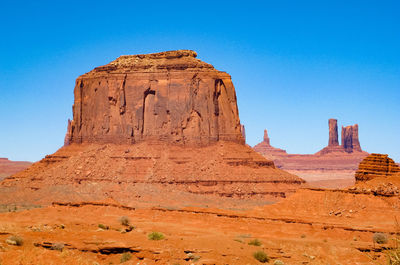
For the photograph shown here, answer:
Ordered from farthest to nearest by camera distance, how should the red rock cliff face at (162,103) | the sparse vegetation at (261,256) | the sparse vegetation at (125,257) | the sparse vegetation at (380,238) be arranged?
the red rock cliff face at (162,103), the sparse vegetation at (380,238), the sparse vegetation at (261,256), the sparse vegetation at (125,257)

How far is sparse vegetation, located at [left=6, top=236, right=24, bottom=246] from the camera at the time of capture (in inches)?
923

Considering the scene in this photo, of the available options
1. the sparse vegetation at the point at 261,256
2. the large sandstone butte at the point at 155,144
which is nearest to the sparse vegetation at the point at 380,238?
the sparse vegetation at the point at 261,256

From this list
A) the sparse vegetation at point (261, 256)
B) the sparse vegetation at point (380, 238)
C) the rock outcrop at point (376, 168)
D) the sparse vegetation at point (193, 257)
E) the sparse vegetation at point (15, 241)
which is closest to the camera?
the sparse vegetation at point (15, 241)

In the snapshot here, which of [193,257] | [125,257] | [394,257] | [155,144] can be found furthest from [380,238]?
[155,144]

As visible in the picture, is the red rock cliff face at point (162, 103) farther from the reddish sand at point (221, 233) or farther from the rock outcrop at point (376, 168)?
the rock outcrop at point (376, 168)

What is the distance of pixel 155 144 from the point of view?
8138 centimetres

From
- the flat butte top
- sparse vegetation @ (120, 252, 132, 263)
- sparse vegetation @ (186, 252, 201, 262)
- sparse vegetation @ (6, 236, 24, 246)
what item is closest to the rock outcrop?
sparse vegetation @ (186, 252, 201, 262)

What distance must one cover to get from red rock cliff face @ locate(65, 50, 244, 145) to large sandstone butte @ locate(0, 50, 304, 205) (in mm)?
147

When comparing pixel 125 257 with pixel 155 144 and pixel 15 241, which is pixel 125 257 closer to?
pixel 15 241

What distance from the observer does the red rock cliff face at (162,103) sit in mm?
82125

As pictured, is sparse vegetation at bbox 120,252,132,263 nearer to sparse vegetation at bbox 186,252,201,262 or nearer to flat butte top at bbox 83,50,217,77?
sparse vegetation at bbox 186,252,201,262

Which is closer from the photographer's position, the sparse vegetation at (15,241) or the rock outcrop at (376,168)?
the sparse vegetation at (15,241)

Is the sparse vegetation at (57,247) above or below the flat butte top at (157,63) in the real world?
below

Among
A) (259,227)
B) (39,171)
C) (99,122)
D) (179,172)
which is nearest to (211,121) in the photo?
(179,172)
